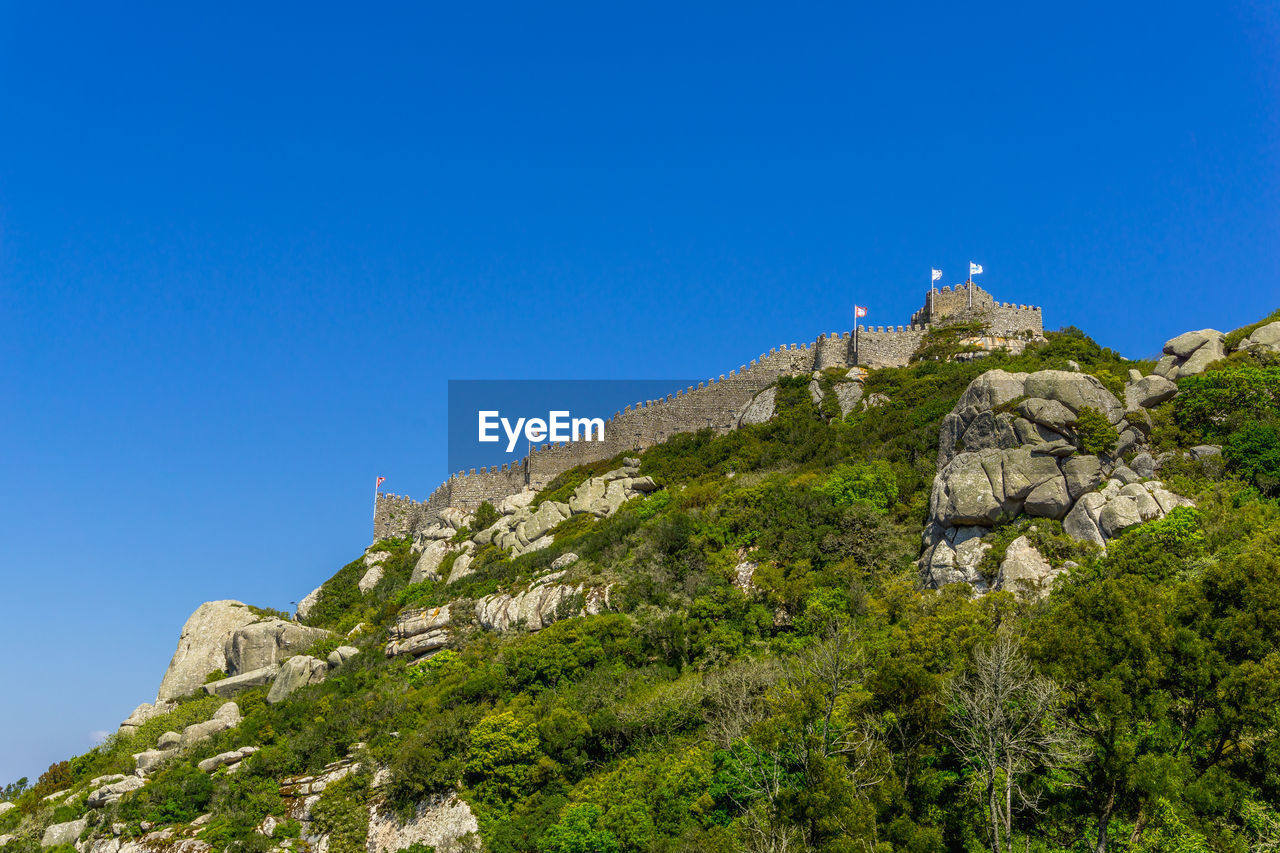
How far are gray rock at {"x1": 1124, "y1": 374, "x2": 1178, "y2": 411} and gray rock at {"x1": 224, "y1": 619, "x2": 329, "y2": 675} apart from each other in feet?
127

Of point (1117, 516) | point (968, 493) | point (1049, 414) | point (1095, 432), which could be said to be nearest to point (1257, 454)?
point (1095, 432)

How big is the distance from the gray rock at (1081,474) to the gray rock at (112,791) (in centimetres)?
3727

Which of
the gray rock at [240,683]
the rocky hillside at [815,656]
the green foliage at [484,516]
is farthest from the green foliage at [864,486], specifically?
the gray rock at [240,683]

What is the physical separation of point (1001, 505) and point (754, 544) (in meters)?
9.96

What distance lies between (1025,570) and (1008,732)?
1128 cm

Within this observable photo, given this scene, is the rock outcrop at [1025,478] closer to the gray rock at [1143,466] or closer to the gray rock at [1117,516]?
the gray rock at [1117,516]

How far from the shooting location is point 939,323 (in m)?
60.5

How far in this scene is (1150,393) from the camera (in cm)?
4200

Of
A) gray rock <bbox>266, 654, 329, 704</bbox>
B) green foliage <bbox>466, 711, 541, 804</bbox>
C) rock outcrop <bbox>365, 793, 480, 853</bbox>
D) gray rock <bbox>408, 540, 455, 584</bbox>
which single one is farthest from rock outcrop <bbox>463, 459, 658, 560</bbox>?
rock outcrop <bbox>365, 793, 480, 853</bbox>

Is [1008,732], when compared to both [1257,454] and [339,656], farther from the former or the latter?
[339,656]

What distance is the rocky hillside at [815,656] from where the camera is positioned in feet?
76.8

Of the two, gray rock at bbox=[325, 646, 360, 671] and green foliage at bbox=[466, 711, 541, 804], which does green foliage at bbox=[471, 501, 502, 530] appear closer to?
gray rock at bbox=[325, 646, 360, 671]

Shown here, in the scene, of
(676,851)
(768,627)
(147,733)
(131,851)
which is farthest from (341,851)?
(147,733)

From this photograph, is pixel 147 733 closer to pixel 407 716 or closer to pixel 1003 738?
pixel 407 716
